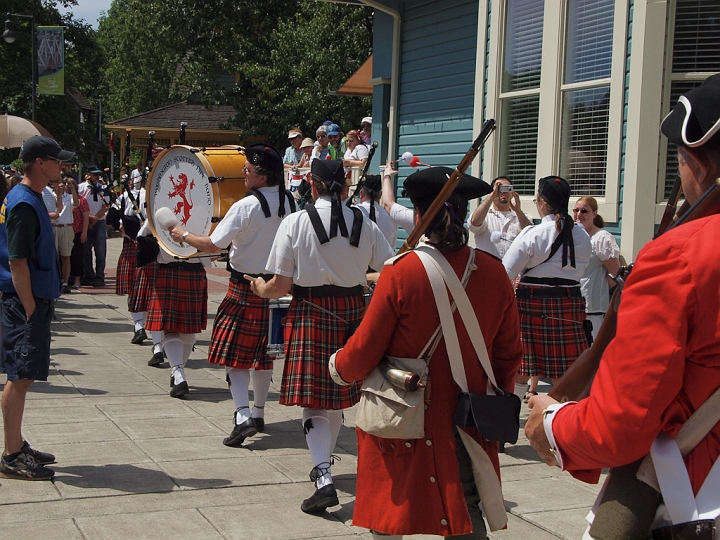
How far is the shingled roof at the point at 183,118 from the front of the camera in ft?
121

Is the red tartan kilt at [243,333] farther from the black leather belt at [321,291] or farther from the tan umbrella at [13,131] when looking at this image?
the tan umbrella at [13,131]

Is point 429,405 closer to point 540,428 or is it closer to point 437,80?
point 540,428

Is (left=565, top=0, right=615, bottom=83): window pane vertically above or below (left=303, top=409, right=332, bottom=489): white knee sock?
above

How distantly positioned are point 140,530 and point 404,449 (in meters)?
1.89

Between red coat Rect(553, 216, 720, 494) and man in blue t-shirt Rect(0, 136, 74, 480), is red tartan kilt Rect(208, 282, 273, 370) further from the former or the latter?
red coat Rect(553, 216, 720, 494)

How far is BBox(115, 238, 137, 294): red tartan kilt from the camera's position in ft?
35.2

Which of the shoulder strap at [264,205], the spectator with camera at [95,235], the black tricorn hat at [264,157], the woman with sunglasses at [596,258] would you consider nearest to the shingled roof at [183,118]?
the spectator with camera at [95,235]

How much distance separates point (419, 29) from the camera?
11398 mm

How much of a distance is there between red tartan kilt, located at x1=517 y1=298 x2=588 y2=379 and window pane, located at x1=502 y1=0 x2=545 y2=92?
338cm

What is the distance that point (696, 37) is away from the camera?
743cm

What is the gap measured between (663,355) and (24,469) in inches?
168

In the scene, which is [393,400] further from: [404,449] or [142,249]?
[142,249]

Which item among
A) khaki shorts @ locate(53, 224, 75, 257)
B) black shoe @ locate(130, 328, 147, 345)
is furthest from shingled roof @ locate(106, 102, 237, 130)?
black shoe @ locate(130, 328, 147, 345)

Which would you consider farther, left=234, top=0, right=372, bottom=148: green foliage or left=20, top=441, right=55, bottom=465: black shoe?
left=234, top=0, right=372, bottom=148: green foliage
